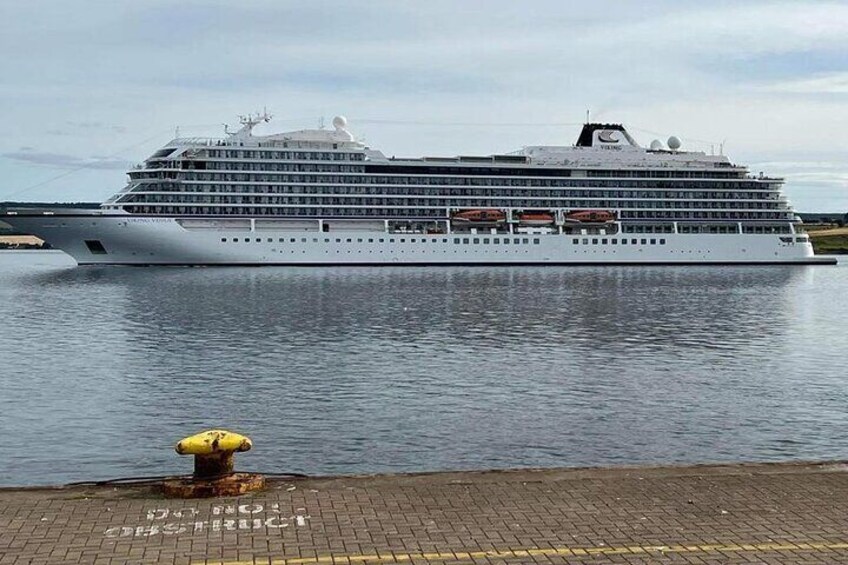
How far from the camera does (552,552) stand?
8109 mm

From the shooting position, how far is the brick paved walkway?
8016 mm

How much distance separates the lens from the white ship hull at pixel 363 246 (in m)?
83.8

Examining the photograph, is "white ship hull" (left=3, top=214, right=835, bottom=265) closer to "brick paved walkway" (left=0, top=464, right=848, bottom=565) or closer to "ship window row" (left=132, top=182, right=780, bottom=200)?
"ship window row" (left=132, top=182, right=780, bottom=200)

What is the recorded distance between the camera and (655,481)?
10477mm

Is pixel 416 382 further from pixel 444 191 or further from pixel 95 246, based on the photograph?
pixel 444 191

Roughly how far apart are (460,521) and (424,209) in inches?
3309

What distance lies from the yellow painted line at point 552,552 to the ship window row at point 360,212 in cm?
8000

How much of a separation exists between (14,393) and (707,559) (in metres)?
18.8

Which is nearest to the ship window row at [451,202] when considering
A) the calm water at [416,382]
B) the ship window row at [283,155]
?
the ship window row at [283,155]

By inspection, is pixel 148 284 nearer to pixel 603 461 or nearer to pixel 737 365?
pixel 737 365

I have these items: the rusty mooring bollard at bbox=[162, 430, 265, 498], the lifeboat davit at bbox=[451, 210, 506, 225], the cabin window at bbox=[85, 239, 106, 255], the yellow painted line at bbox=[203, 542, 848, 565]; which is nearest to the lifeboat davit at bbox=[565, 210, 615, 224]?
the lifeboat davit at bbox=[451, 210, 506, 225]

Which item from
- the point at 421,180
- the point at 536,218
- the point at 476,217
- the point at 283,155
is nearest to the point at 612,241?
the point at 536,218

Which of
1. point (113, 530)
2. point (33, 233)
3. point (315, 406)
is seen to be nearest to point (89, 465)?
point (315, 406)

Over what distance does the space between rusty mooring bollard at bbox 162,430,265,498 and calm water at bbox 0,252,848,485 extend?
5.05m
